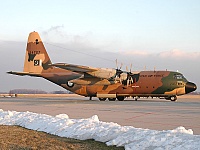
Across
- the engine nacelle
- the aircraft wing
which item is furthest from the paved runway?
the engine nacelle

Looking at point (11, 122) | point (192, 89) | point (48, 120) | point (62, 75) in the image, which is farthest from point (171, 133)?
point (62, 75)

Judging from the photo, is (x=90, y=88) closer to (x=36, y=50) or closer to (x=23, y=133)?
(x=36, y=50)

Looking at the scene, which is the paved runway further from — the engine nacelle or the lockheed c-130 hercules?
the engine nacelle

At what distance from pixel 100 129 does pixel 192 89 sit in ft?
77.8

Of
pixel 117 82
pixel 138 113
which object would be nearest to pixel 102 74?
pixel 117 82

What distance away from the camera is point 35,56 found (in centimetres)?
3488

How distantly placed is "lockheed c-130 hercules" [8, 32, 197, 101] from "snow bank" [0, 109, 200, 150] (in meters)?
18.6

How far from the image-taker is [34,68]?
3444 cm

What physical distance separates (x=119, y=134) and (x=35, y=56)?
28328mm

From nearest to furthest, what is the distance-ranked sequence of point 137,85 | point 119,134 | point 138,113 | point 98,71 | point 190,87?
point 119,134
point 138,113
point 190,87
point 98,71
point 137,85

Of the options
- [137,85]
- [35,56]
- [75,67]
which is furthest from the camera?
[35,56]

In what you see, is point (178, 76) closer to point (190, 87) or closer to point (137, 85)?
point (190, 87)

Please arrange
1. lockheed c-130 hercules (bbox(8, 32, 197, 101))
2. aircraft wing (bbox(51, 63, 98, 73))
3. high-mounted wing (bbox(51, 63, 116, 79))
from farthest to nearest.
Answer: lockheed c-130 hercules (bbox(8, 32, 197, 101)), high-mounted wing (bbox(51, 63, 116, 79)), aircraft wing (bbox(51, 63, 98, 73))

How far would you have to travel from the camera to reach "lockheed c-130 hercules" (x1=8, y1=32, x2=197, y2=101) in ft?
99.3
